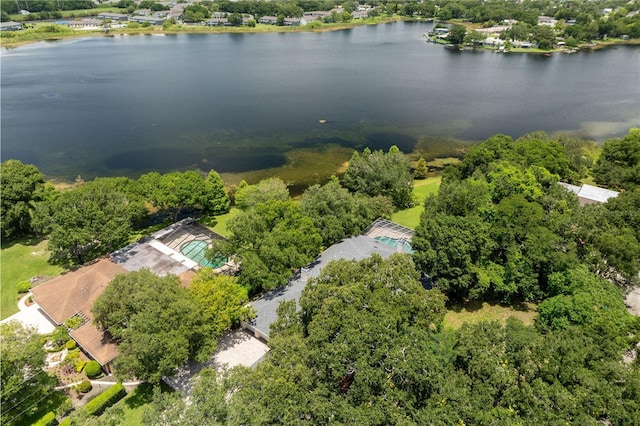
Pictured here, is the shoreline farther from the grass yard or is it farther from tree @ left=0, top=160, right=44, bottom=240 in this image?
the grass yard

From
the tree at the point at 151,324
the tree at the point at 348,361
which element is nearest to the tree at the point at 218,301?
the tree at the point at 151,324

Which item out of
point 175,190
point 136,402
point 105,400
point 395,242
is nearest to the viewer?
point 105,400

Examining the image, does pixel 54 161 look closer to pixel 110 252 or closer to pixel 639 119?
pixel 110 252

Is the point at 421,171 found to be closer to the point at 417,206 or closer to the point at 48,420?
the point at 417,206

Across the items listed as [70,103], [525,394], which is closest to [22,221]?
[525,394]

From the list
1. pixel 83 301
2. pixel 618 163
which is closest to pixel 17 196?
pixel 83 301

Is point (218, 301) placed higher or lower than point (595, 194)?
higher

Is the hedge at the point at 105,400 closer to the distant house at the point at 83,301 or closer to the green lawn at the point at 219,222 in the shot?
the distant house at the point at 83,301

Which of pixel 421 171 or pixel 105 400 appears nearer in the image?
pixel 105 400
